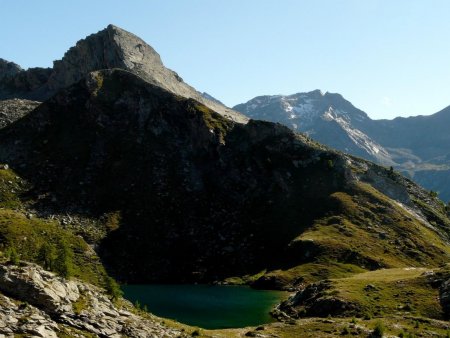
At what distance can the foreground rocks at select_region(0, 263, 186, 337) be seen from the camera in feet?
151

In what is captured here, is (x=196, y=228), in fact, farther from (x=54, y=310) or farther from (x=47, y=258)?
(x=54, y=310)

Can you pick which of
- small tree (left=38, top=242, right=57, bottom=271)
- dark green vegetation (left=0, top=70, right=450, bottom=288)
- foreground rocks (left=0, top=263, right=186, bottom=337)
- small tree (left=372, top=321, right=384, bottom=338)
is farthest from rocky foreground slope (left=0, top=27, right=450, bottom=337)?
foreground rocks (left=0, top=263, right=186, bottom=337)

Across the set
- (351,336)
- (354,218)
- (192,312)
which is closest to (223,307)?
(192,312)

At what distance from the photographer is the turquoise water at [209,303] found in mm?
102625

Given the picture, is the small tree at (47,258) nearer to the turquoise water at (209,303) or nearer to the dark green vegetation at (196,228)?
the turquoise water at (209,303)

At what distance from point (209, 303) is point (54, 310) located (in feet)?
253

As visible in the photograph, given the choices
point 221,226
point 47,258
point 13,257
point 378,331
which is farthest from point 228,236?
point 13,257

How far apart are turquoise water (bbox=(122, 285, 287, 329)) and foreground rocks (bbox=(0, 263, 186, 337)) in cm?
3957

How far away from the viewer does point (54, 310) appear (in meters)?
50.5

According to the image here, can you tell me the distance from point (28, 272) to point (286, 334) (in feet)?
140

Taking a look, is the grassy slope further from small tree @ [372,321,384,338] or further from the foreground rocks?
small tree @ [372,321,384,338]

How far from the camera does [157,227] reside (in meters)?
182

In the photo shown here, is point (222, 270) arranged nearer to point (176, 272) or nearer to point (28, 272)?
point (176, 272)

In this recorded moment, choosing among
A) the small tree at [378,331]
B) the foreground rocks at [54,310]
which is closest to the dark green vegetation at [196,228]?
the small tree at [378,331]
